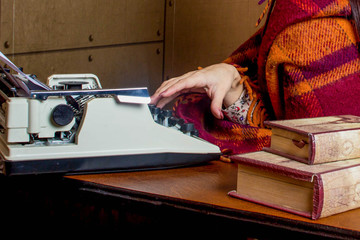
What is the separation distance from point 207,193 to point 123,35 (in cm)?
216

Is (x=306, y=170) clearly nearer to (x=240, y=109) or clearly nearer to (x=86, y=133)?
(x=86, y=133)

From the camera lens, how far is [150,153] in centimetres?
114

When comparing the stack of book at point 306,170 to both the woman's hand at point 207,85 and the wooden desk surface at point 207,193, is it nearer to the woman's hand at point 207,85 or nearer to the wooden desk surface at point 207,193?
the wooden desk surface at point 207,193

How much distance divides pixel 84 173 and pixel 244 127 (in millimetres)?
516

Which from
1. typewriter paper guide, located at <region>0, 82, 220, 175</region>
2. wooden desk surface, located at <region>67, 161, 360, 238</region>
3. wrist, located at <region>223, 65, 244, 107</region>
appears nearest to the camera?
wooden desk surface, located at <region>67, 161, 360, 238</region>

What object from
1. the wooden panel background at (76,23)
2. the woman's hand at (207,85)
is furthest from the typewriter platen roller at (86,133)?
the wooden panel background at (76,23)

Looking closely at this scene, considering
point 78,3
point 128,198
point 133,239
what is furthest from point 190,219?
point 78,3

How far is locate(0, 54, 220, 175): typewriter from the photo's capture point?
1.04m

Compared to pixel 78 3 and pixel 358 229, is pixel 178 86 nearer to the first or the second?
pixel 358 229

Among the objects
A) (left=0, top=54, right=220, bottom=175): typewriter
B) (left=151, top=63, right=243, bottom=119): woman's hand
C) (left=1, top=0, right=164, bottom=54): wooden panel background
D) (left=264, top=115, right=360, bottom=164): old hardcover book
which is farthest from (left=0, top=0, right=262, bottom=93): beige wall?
(left=264, top=115, right=360, bottom=164): old hardcover book

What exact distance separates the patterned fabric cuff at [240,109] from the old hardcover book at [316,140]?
1.78 feet

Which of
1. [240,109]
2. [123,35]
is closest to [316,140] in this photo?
[240,109]

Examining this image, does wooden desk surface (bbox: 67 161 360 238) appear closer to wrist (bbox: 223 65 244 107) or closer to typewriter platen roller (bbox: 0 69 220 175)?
typewriter platen roller (bbox: 0 69 220 175)

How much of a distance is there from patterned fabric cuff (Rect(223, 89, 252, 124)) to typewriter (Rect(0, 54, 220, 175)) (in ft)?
1.20
